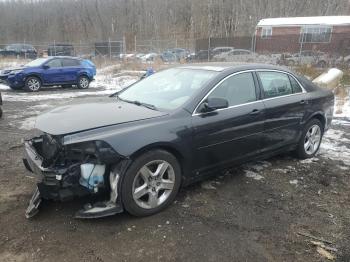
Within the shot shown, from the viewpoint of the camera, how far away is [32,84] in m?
14.2

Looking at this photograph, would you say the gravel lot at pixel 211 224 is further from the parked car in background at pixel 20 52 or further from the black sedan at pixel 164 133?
the parked car in background at pixel 20 52

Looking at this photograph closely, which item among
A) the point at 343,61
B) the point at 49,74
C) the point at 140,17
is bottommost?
the point at 49,74

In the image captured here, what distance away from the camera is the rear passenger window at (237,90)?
4339mm

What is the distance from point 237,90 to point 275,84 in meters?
0.88

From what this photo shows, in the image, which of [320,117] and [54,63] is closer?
[320,117]

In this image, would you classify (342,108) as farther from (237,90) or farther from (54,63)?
(54,63)

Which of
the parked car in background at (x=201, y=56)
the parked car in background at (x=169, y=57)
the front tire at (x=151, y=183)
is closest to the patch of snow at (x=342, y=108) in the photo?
the front tire at (x=151, y=183)

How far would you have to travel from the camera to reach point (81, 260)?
9.88 ft

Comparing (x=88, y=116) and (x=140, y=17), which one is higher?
(x=140, y=17)

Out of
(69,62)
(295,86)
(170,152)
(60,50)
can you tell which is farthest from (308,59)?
(60,50)

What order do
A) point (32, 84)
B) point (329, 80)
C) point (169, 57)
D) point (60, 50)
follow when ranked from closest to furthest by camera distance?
point (329, 80), point (32, 84), point (169, 57), point (60, 50)

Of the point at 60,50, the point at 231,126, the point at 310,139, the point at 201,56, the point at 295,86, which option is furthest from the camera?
the point at 60,50

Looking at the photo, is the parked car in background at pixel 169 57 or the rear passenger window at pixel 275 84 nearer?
the rear passenger window at pixel 275 84

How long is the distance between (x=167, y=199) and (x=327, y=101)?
11.9 ft
